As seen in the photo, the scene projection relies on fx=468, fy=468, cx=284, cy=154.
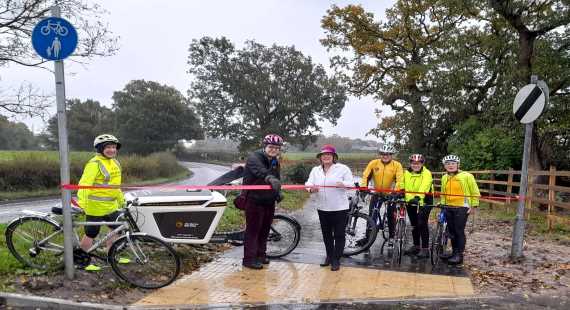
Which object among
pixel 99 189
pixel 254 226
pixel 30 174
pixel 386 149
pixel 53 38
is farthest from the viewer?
pixel 30 174

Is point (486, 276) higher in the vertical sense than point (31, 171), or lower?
higher

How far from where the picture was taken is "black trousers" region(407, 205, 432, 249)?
759 cm

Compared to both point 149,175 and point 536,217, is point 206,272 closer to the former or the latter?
point 536,217

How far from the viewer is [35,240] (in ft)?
18.2

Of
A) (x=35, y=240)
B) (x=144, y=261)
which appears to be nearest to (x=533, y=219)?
(x=144, y=261)

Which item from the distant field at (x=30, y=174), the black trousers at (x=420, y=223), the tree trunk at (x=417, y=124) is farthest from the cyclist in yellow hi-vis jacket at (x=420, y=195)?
the distant field at (x=30, y=174)

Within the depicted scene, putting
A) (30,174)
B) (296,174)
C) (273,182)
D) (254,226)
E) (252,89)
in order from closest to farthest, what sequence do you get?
(273,182), (254,226), (30,174), (296,174), (252,89)

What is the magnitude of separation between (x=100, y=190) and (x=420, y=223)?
4951mm

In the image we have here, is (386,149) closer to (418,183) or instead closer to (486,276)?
(418,183)

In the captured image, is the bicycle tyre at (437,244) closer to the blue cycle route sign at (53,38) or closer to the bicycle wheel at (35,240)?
the bicycle wheel at (35,240)

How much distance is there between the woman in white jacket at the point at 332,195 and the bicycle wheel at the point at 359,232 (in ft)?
3.53

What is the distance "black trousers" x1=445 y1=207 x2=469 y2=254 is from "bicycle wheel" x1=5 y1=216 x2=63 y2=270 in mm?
5496

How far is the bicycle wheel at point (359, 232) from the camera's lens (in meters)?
7.70

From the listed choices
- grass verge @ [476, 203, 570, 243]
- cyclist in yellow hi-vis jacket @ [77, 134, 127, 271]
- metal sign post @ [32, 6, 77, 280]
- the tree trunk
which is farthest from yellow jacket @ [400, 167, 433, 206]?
the tree trunk
